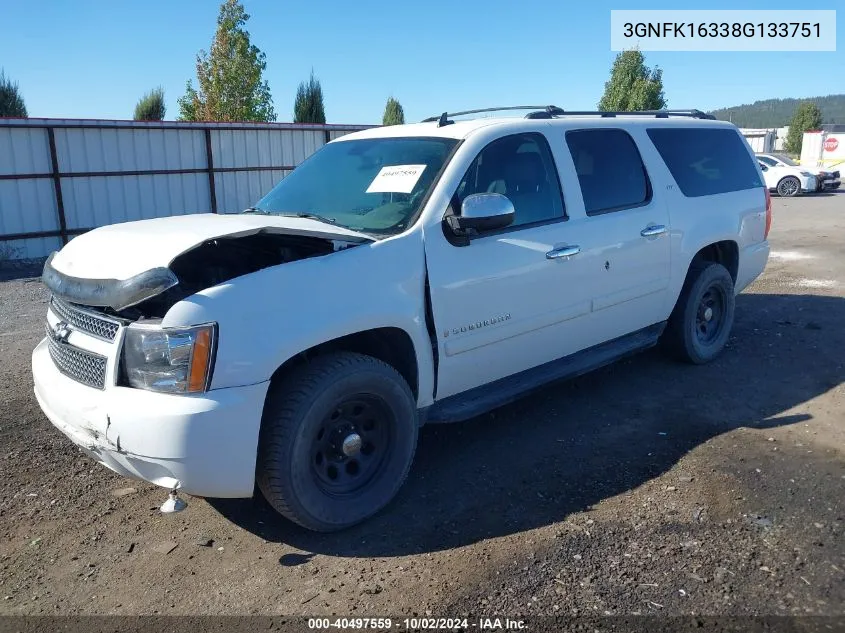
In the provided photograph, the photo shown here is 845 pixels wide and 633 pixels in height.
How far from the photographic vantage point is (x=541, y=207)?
14.5 feet

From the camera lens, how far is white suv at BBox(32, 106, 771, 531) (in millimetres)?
3025

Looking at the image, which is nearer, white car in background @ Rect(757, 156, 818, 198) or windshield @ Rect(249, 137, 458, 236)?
windshield @ Rect(249, 137, 458, 236)

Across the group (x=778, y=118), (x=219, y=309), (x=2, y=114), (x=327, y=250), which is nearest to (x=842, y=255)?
(x=327, y=250)

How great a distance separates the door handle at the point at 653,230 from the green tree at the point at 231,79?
21.9m

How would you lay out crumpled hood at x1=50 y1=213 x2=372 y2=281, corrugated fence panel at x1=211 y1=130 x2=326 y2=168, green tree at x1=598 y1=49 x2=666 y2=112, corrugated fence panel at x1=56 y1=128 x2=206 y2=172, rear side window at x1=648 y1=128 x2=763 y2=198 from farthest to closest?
green tree at x1=598 y1=49 x2=666 y2=112 < corrugated fence panel at x1=211 y1=130 x2=326 y2=168 < corrugated fence panel at x1=56 y1=128 x2=206 y2=172 < rear side window at x1=648 y1=128 x2=763 y2=198 < crumpled hood at x1=50 y1=213 x2=372 y2=281

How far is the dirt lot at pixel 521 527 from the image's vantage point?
3.01 metres

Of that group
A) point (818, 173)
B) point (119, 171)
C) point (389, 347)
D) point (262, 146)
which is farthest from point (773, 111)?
point (389, 347)

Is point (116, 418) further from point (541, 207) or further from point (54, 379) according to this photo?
point (541, 207)

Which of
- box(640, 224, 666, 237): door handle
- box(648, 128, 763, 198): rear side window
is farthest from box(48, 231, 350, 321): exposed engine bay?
box(648, 128, 763, 198): rear side window

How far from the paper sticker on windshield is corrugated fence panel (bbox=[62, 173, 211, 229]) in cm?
1114

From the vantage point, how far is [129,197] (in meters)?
14.4

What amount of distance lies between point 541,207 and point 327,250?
1511mm

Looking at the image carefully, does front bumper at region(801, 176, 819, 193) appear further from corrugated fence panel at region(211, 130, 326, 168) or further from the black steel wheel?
the black steel wheel

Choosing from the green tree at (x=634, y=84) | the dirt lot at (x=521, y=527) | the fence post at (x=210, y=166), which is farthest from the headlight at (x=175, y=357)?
the green tree at (x=634, y=84)
